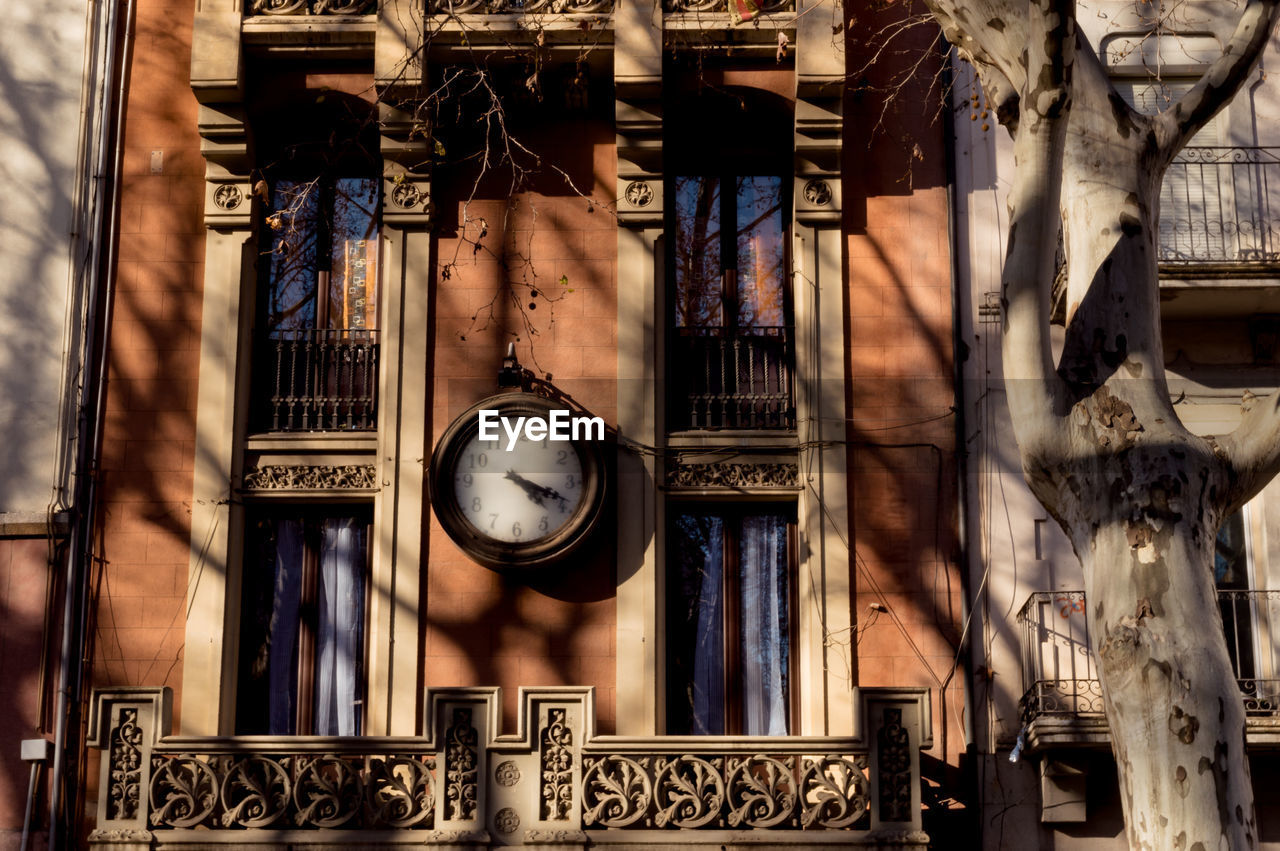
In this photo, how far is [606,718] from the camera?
14.7m

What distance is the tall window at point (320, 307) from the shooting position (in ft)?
51.7

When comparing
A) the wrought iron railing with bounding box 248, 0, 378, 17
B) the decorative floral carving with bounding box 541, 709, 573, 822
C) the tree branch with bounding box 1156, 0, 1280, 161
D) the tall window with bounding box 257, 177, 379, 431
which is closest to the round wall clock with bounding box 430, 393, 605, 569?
the tall window with bounding box 257, 177, 379, 431

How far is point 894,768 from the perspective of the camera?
1345cm

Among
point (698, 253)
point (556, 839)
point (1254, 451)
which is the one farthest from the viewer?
point (698, 253)

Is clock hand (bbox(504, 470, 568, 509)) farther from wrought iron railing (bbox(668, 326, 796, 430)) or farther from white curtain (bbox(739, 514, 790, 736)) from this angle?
white curtain (bbox(739, 514, 790, 736))

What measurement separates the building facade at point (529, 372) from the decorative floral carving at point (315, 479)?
0.09 ft

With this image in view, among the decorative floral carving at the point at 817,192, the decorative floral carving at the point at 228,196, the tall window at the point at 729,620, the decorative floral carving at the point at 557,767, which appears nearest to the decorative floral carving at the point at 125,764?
the decorative floral carving at the point at 557,767

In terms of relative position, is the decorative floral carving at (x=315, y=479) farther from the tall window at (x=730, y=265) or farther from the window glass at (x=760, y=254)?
the window glass at (x=760, y=254)

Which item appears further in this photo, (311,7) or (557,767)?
(311,7)

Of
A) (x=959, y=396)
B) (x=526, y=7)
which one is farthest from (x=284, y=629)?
(x=959, y=396)

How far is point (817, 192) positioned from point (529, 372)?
3130 millimetres

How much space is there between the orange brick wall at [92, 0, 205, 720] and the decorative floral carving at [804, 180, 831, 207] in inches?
219

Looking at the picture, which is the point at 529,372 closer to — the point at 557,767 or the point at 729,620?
the point at 729,620

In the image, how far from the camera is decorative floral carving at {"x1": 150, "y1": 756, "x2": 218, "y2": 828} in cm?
1348
